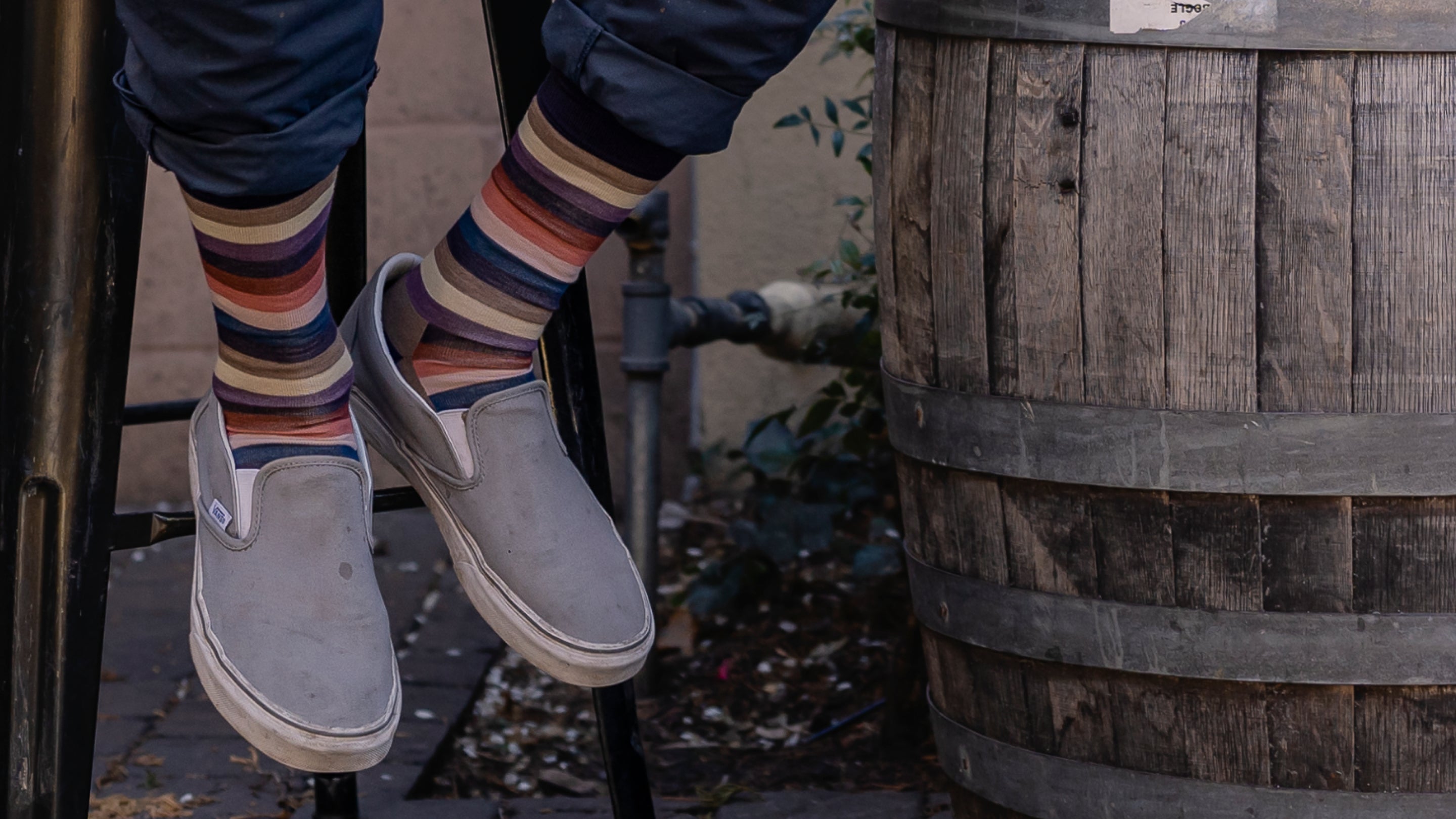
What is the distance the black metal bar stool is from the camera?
103 cm

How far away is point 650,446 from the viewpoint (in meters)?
2.12

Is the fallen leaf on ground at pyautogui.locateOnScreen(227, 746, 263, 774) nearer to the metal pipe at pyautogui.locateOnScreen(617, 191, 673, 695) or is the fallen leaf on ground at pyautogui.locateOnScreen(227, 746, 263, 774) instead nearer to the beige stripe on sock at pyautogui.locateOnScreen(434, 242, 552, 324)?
the metal pipe at pyautogui.locateOnScreen(617, 191, 673, 695)

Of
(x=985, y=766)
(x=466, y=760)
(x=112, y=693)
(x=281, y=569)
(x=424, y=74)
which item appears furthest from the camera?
(x=424, y=74)

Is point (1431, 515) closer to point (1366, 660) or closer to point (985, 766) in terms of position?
point (1366, 660)

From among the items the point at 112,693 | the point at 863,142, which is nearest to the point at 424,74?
the point at 863,142

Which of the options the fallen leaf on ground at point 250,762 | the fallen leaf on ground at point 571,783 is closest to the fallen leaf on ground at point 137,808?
the fallen leaf on ground at point 250,762

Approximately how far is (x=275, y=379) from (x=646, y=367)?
995 millimetres

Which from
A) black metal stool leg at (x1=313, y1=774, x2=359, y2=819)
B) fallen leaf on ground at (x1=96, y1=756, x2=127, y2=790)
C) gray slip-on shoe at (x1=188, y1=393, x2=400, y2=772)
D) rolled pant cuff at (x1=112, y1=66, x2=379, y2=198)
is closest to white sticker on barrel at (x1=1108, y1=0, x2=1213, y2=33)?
rolled pant cuff at (x1=112, y1=66, x2=379, y2=198)

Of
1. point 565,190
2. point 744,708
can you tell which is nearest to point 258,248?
point 565,190

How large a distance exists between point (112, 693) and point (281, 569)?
1188mm

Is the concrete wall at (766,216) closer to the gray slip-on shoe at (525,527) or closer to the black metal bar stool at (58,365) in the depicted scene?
the gray slip-on shoe at (525,527)

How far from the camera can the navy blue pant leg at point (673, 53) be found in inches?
40.1

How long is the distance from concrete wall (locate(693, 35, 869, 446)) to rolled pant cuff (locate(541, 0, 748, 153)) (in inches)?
65.8

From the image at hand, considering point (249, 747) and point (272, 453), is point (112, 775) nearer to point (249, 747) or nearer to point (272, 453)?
point (249, 747)
